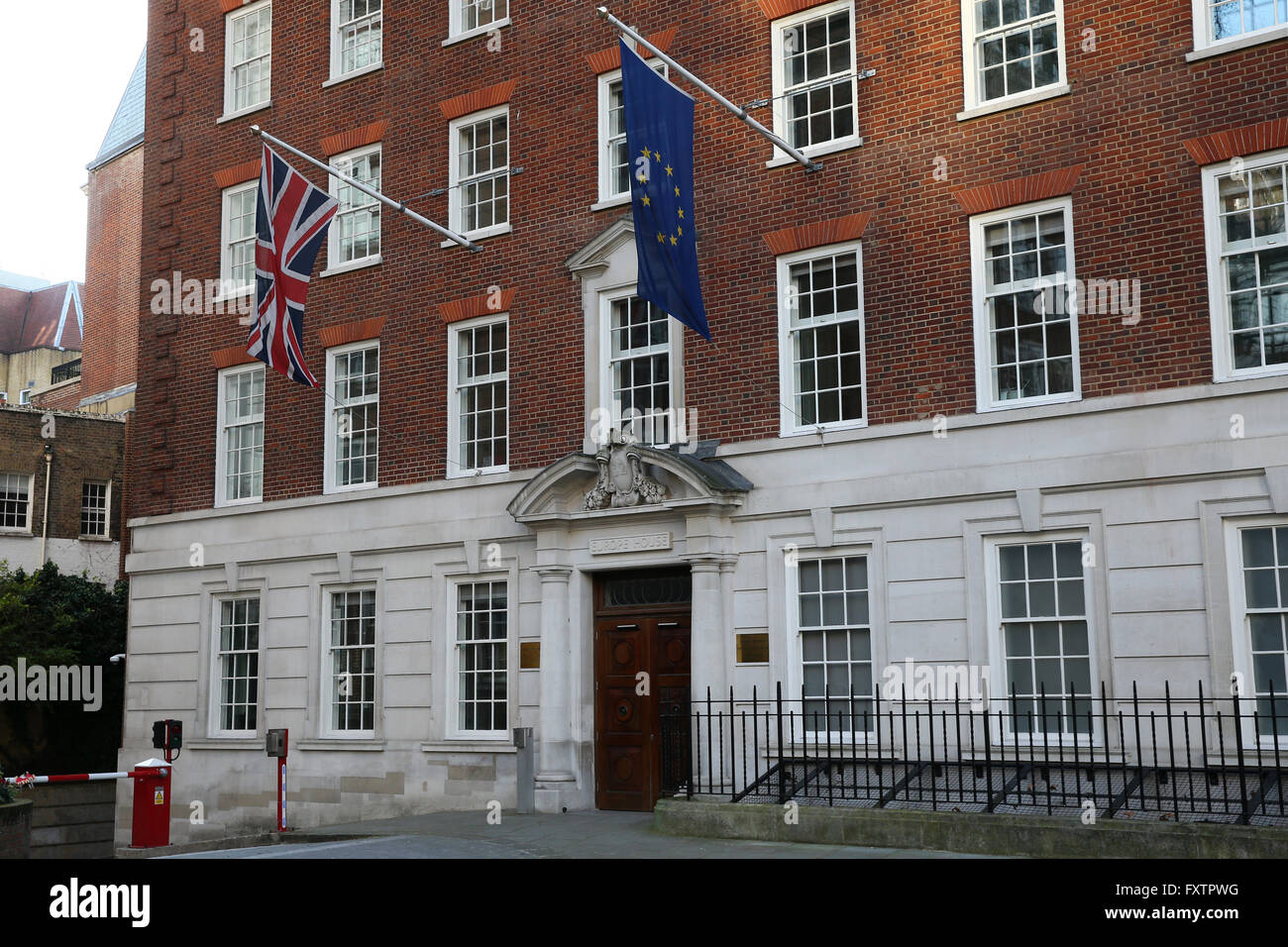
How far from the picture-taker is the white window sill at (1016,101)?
15.3m

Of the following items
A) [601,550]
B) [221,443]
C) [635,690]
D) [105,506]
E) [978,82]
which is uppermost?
[978,82]

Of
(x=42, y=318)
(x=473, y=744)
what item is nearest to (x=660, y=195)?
(x=473, y=744)

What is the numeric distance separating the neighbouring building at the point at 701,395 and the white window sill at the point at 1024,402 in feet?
0.19

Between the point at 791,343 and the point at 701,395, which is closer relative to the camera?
the point at 791,343

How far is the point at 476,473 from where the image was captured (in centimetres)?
1998

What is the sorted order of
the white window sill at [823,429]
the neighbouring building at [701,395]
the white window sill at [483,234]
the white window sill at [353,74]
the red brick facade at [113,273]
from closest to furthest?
the neighbouring building at [701,395], the white window sill at [823,429], the white window sill at [483,234], the white window sill at [353,74], the red brick facade at [113,273]

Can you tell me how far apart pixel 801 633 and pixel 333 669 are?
8.48 m

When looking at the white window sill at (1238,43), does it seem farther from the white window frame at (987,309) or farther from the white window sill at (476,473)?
the white window sill at (476,473)

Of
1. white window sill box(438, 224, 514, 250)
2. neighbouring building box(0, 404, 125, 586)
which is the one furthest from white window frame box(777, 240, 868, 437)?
neighbouring building box(0, 404, 125, 586)

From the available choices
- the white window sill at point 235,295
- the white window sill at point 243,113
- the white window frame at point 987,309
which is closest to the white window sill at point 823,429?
the white window frame at point 987,309

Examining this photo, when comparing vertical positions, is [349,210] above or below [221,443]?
above

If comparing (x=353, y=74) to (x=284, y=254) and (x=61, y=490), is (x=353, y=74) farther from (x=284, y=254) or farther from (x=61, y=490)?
(x=61, y=490)

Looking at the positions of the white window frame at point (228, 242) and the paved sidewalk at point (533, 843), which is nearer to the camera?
the paved sidewalk at point (533, 843)

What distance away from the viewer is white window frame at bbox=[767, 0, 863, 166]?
55.2 feet
